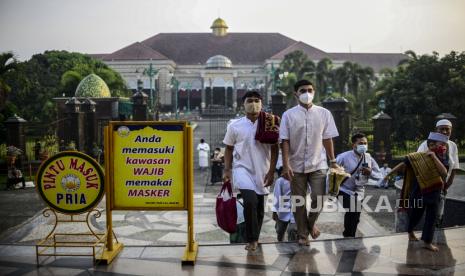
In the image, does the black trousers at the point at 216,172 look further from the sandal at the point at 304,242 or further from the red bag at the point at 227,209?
the red bag at the point at 227,209

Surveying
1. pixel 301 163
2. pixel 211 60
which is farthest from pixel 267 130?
pixel 211 60

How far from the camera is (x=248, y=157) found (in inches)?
208

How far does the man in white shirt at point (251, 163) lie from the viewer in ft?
17.1

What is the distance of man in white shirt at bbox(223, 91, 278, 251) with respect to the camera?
5207 mm

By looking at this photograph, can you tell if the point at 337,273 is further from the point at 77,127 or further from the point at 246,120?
the point at 77,127

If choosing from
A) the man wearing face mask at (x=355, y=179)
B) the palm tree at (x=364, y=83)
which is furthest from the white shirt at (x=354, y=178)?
the palm tree at (x=364, y=83)

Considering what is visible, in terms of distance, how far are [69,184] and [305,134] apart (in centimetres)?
238

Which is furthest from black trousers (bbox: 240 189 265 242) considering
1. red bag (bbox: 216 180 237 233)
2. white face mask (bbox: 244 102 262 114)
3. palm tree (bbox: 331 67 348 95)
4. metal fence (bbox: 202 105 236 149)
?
palm tree (bbox: 331 67 348 95)

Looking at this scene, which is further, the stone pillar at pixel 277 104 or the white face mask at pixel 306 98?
the stone pillar at pixel 277 104

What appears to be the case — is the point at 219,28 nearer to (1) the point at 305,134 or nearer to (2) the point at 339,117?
(2) the point at 339,117

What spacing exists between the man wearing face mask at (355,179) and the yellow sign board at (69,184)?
3.01 metres

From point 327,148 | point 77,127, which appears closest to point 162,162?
point 327,148

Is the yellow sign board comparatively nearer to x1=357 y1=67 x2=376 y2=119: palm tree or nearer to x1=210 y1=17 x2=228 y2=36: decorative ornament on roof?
x1=357 y1=67 x2=376 y2=119: palm tree

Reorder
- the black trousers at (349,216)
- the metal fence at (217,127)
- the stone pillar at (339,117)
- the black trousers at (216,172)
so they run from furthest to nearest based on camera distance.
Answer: the metal fence at (217,127)
the stone pillar at (339,117)
the black trousers at (216,172)
the black trousers at (349,216)
